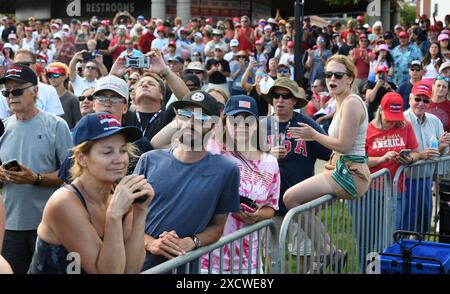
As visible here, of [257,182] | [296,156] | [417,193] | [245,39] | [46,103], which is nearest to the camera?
[257,182]

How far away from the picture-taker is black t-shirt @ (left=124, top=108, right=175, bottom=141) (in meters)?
5.69

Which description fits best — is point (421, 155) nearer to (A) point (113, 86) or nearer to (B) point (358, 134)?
(B) point (358, 134)

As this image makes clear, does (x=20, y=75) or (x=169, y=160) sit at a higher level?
(x=20, y=75)

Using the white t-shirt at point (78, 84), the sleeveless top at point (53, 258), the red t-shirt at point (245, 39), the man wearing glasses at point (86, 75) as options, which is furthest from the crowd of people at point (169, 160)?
the red t-shirt at point (245, 39)

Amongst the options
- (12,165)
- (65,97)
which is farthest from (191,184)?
(65,97)

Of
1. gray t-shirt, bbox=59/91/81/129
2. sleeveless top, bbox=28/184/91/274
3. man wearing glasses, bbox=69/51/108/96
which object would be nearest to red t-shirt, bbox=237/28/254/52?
man wearing glasses, bbox=69/51/108/96

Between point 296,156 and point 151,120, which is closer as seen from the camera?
point 151,120

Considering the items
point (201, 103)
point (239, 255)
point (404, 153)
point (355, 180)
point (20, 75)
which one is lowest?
point (239, 255)

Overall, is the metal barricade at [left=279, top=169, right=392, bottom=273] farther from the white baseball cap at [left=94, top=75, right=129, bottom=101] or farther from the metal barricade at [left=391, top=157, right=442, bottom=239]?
the white baseball cap at [left=94, top=75, right=129, bottom=101]

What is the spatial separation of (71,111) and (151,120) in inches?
101

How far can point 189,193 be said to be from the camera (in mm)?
3965

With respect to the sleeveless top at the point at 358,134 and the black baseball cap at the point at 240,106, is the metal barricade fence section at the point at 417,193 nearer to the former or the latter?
the sleeveless top at the point at 358,134

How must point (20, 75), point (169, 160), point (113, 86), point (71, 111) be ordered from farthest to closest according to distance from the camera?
point (71, 111) → point (113, 86) → point (20, 75) → point (169, 160)

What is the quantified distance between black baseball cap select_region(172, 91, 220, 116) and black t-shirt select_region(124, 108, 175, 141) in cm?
155
